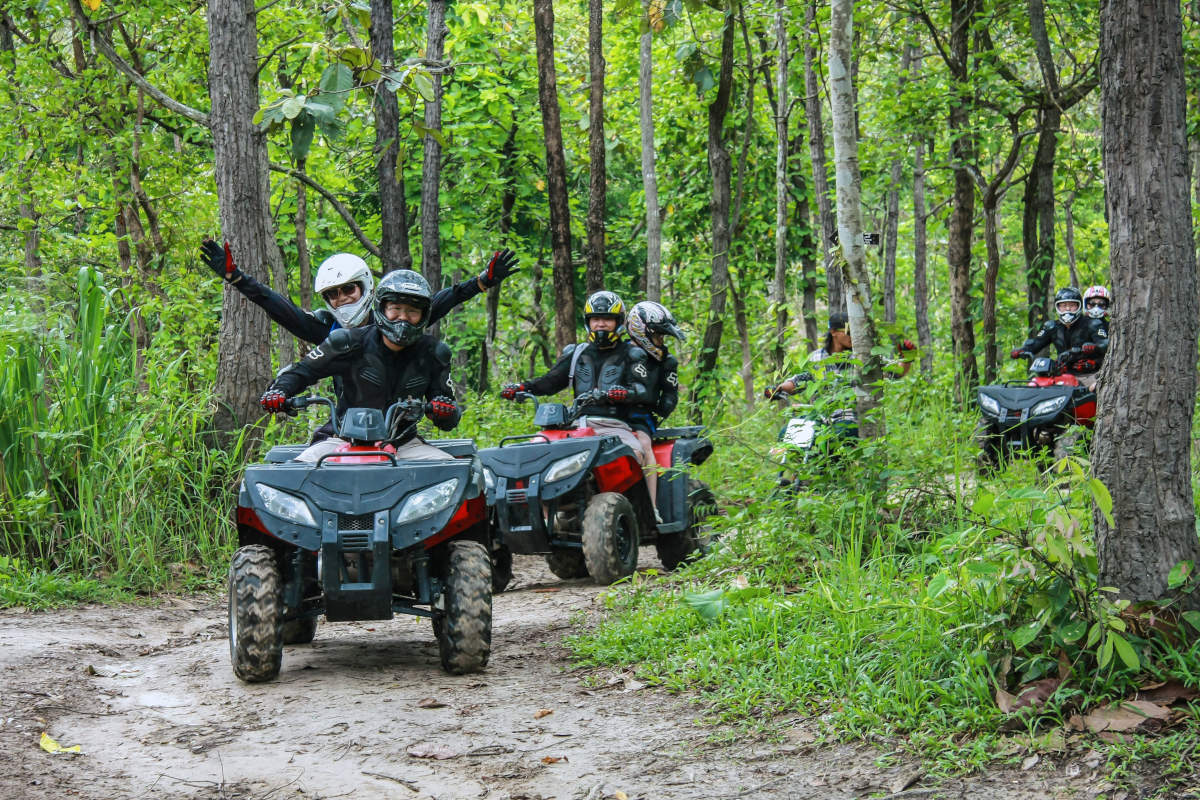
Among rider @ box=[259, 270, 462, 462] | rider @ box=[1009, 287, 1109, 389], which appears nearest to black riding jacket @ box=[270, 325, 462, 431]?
rider @ box=[259, 270, 462, 462]

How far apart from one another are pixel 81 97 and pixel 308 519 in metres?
10.7

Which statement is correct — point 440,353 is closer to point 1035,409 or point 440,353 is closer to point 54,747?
A: point 54,747

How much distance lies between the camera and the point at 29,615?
288 inches

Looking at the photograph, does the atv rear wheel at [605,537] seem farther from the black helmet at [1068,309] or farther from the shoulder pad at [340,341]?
the black helmet at [1068,309]

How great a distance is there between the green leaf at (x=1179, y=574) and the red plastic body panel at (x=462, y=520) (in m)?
3.06

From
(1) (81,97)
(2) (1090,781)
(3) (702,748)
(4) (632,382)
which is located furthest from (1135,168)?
(1) (81,97)

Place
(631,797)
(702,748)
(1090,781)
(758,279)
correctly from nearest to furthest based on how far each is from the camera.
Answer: (1090,781)
(631,797)
(702,748)
(758,279)

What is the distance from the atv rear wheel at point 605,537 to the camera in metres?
8.45

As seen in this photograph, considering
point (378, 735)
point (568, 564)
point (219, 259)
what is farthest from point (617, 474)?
point (378, 735)

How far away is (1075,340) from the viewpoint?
13703mm

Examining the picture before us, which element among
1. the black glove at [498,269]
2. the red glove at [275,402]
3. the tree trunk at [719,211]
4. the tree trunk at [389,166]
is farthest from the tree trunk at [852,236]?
the tree trunk at [719,211]

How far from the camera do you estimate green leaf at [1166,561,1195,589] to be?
3.93 metres

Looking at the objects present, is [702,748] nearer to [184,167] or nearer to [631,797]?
[631,797]

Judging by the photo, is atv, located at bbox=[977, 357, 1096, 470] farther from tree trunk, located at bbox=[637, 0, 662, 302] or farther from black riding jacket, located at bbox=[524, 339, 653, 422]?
tree trunk, located at bbox=[637, 0, 662, 302]
